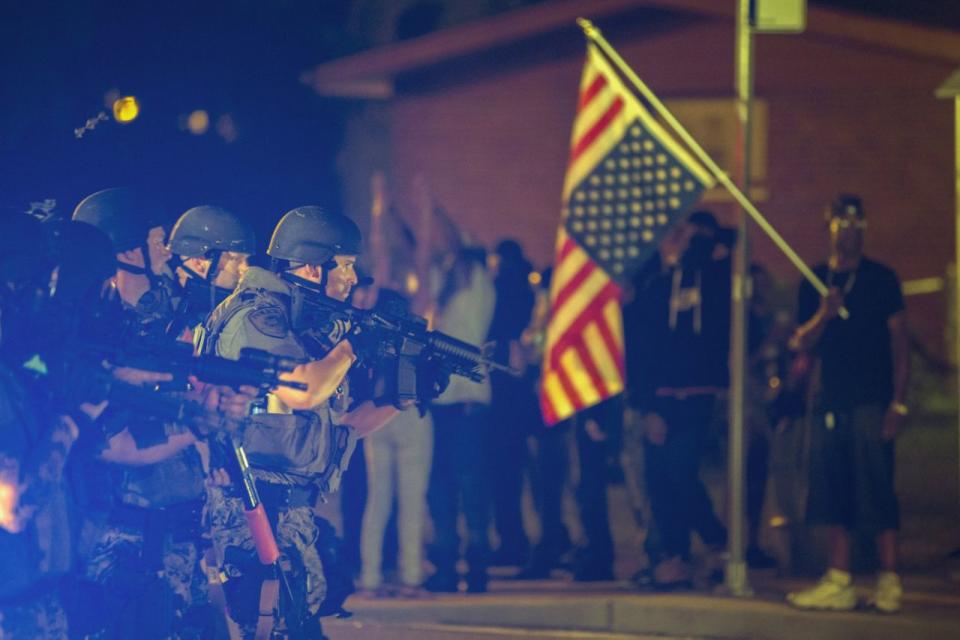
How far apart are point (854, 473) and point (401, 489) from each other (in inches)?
101

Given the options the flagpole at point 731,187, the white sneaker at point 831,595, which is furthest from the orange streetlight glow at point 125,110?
the white sneaker at point 831,595

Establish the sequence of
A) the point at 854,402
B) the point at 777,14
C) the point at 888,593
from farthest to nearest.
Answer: the point at 777,14 → the point at 854,402 → the point at 888,593

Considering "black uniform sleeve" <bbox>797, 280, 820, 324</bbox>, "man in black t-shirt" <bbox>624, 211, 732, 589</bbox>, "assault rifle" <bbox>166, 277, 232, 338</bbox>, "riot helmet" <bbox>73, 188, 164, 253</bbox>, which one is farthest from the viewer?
"man in black t-shirt" <bbox>624, 211, 732, 589</bbox>

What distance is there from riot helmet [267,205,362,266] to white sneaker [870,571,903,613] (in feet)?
11.7

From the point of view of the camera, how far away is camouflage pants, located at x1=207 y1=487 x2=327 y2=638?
7668mm

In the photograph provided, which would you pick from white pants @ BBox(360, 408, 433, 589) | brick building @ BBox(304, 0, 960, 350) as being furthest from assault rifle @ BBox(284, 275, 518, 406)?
brick building @ BBox(304, 0, 960, 350)

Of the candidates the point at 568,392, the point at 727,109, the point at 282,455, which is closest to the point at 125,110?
the point at 282,455

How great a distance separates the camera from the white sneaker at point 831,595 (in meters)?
9.84

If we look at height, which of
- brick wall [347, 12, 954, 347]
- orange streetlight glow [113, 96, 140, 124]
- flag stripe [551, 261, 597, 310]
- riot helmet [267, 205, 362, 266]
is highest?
brick wall [347, 12, 954, 347]

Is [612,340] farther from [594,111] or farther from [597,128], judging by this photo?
[594,111]

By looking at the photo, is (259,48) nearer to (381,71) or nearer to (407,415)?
(381,71)

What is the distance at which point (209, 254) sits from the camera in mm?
8695

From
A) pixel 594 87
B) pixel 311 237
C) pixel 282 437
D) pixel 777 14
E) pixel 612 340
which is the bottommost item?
pixel 282 437

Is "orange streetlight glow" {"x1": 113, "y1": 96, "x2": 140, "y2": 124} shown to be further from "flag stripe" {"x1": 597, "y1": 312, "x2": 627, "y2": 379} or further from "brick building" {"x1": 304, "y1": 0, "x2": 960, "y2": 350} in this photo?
"brick building" {"x1": 304, "y1": 0, "x2": 960, "y2": 350}
